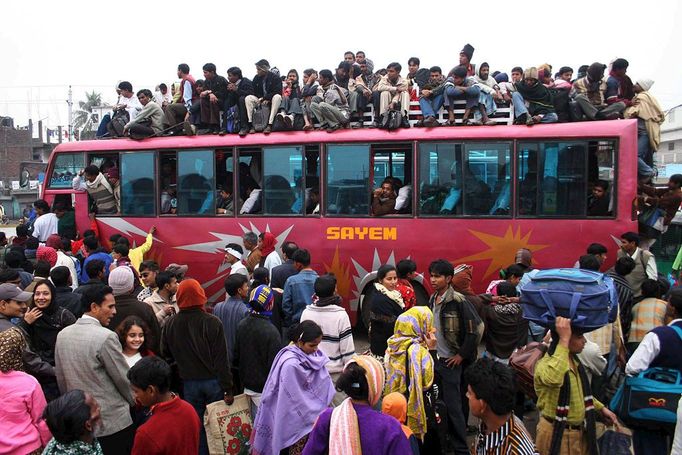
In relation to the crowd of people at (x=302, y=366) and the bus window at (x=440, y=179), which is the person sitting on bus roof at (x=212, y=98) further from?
the crowd of people at (x=302, y=366)

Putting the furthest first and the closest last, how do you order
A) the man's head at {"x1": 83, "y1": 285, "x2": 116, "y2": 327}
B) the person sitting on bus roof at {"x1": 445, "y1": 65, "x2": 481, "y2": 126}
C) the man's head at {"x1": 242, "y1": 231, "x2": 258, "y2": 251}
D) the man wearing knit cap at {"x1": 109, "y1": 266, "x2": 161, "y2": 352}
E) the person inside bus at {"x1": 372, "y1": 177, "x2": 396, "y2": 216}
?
the person inside bus at {"x1": 372, "y1": 177, "x2": 396, "y2": 216} → the person sitting on bus roof at {"x1": 445, "y1": 65, "x2": 481, "y2": 126} → the man's head at {"x1": 242, "y1": 231, "x2": 258, "y2": 251} → the man wearing knit cap at {"x1": 109, "y1": 266, "x2": 161, "y2": 352} → the man's head at {"x1": 83, "y1": 285, "x2": 116, "y2": 327}

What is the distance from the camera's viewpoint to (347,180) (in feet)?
31.8

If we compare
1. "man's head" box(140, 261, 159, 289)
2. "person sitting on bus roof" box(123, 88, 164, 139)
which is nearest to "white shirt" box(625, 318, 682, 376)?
"man's head" box(140, 261, 159, 289)

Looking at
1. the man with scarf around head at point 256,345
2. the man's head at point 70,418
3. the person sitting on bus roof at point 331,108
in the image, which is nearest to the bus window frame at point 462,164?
the person sitting on bus roof at point 331,108

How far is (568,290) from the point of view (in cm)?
371

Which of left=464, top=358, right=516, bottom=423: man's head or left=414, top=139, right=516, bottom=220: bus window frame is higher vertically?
left=414, top=139, right=516, bottom=220: bus window frame

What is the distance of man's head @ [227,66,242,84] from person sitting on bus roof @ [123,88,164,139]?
143cm

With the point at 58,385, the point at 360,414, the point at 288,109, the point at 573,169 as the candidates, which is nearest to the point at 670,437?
the point at 360,414

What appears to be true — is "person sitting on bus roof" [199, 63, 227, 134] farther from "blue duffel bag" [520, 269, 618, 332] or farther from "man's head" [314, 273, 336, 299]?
"blue duffel bag" [520, 269, 618, 332]

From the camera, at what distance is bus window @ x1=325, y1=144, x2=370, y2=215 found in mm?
9617

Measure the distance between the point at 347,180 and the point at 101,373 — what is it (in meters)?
5.91

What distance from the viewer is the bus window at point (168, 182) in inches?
418

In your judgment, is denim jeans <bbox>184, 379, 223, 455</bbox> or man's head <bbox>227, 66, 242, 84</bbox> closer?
denim jeans <bbox>184, 379, 223, 455</bbox>

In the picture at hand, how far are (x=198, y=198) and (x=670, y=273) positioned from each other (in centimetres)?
793
